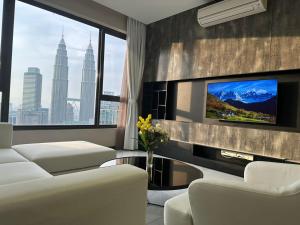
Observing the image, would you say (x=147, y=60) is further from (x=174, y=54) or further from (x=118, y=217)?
(x=118, y=217)

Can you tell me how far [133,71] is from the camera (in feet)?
16.4

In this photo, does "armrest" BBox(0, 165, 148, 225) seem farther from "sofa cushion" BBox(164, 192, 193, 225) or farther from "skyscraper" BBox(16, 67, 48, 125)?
"skyscraper" BBox(16, 67, 48, 125)

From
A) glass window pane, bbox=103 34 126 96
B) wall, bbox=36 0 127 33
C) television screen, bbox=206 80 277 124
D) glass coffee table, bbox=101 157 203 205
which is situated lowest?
glass coffee table, bbox=101 157 203 205

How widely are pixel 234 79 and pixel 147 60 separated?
223 cm

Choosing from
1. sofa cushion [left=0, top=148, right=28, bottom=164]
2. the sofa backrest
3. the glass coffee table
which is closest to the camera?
the glass coffee table

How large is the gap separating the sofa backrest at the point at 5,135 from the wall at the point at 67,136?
123cm

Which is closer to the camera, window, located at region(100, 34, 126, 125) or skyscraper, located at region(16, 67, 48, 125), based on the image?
skyscraper, located at region(16, 67, 48, 125)

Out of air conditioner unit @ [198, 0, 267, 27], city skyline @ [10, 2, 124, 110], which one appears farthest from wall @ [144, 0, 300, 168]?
city skyline @ [10, 2, 124, 110]

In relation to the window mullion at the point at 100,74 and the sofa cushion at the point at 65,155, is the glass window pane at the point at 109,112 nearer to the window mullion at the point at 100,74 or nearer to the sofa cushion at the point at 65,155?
the window mullion at the point at 100,74

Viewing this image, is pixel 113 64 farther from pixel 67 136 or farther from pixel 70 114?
pixel 67 136

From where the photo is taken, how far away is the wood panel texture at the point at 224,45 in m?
2.94

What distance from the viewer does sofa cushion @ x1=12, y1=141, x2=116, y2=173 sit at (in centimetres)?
223

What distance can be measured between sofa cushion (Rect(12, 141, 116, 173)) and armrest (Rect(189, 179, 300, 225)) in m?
1.64

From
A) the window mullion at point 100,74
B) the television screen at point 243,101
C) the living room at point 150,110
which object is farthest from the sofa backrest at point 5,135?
the television screen at point 243,101
